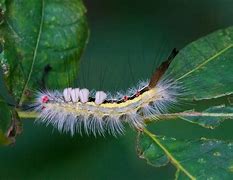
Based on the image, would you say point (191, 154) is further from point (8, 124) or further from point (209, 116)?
point (8, 124)

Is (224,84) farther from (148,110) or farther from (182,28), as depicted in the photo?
(182,28)

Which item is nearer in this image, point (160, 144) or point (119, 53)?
point (160, 144)

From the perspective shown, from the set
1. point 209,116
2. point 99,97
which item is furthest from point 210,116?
point 99,97

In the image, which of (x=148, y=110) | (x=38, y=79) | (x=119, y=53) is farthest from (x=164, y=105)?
(x=119, y=53)

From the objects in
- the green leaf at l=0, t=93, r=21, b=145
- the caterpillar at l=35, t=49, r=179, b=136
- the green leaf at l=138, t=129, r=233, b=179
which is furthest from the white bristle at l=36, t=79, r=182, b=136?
the green leaf at l=0, t=93, r=21, b=145

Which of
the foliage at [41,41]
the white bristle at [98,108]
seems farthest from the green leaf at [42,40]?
the white bristle at [98,108]

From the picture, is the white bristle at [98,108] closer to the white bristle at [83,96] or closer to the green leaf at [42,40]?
the white bristle at [83,96]

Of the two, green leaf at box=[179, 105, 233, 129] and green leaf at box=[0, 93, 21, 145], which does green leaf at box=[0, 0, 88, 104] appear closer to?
green leaf at box=[0, 93, 21, 145]
